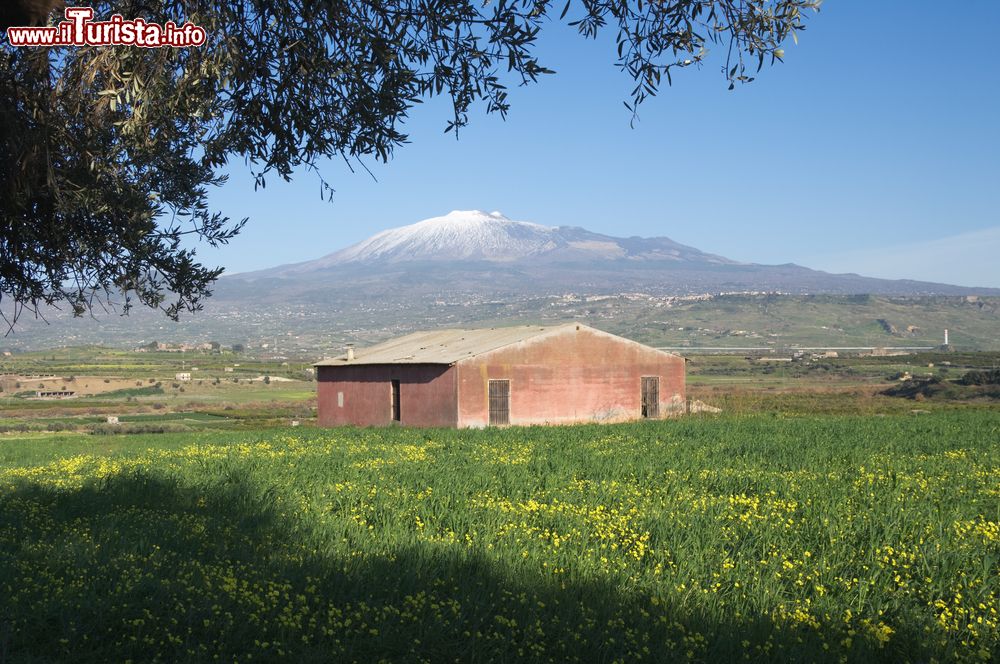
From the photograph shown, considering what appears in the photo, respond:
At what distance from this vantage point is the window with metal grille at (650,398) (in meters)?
45.8

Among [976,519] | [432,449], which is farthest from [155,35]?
[432,449]

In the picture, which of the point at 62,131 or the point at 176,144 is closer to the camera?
the point at 62,131

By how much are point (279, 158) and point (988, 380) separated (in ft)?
259

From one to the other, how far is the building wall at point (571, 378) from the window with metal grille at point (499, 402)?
0.23 m

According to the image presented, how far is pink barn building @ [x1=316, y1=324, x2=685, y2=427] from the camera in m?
41.0

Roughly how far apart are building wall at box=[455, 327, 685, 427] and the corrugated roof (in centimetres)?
66

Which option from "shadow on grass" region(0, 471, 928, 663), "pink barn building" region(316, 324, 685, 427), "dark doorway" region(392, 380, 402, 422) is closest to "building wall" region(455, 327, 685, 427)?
"pink barn building" region(316, 324, 685, 427)

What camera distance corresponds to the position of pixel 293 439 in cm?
3038

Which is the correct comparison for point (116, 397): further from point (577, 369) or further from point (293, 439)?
point (293, 439)

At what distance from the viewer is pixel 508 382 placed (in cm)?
4184

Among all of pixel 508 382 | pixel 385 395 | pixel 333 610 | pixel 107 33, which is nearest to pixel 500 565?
pixel 333 610

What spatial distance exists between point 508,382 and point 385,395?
19.9 feet

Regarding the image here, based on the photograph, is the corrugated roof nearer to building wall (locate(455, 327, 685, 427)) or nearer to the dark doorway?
building wall (locate(455, 327, 685, 427))

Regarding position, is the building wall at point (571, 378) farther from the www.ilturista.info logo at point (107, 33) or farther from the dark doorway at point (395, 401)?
the www.ilturista.info logo at point (107, 33)
